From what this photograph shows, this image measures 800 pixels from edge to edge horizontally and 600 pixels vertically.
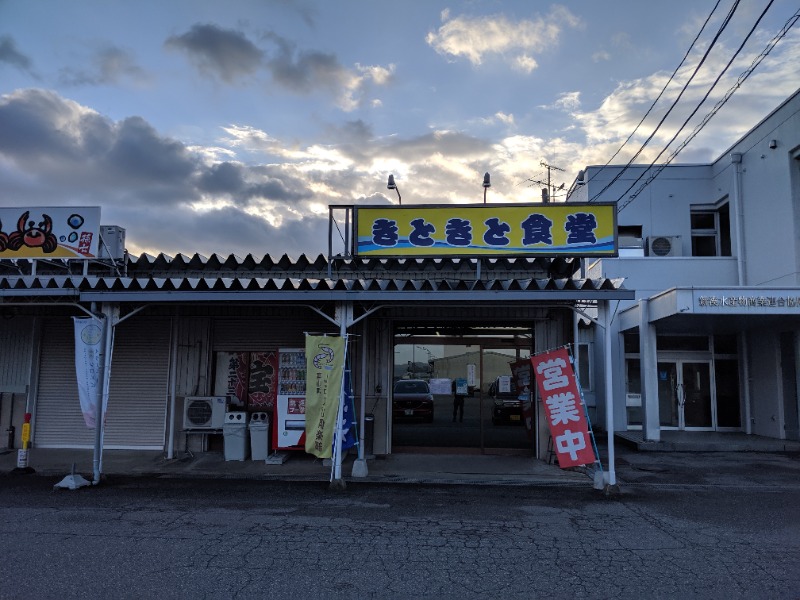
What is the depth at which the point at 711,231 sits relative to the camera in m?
19.2

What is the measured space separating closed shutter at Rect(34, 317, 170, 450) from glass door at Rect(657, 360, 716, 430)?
13.3m

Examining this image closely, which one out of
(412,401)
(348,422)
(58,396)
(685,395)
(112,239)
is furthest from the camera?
(685,395)

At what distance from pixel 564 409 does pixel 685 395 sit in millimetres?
9057

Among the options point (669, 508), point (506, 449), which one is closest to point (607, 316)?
point (669, 508)

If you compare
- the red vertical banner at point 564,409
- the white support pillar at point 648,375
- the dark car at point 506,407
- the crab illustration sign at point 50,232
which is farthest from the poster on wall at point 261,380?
the white support pillar at point 648,375

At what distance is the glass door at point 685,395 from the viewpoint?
16359 millimetres

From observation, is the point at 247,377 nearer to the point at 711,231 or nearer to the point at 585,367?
the point at 585,367

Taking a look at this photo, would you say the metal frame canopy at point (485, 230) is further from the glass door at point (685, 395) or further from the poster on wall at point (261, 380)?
the glass door at point (685, 395)

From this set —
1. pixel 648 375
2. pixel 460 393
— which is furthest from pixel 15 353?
pixel 648 375

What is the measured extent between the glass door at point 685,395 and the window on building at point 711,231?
458 centimetres

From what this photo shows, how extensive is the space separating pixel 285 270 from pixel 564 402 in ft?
23.3

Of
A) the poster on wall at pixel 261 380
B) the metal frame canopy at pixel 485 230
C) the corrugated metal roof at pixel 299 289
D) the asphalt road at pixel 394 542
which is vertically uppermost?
the metal frame canopy at pixel 485 230

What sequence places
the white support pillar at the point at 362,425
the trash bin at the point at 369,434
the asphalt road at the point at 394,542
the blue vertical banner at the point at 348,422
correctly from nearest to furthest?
the asphalt road at the point at 394,542, the white support pillar at the point at 362,425, the blue vertical banner at the point at 348,422, the trash bin at the point at 369,434

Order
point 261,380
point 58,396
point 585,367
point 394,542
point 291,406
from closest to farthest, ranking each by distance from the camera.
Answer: point 394,542 → point 291,406 → point 261,380 → point 58,396 → point 585,367
